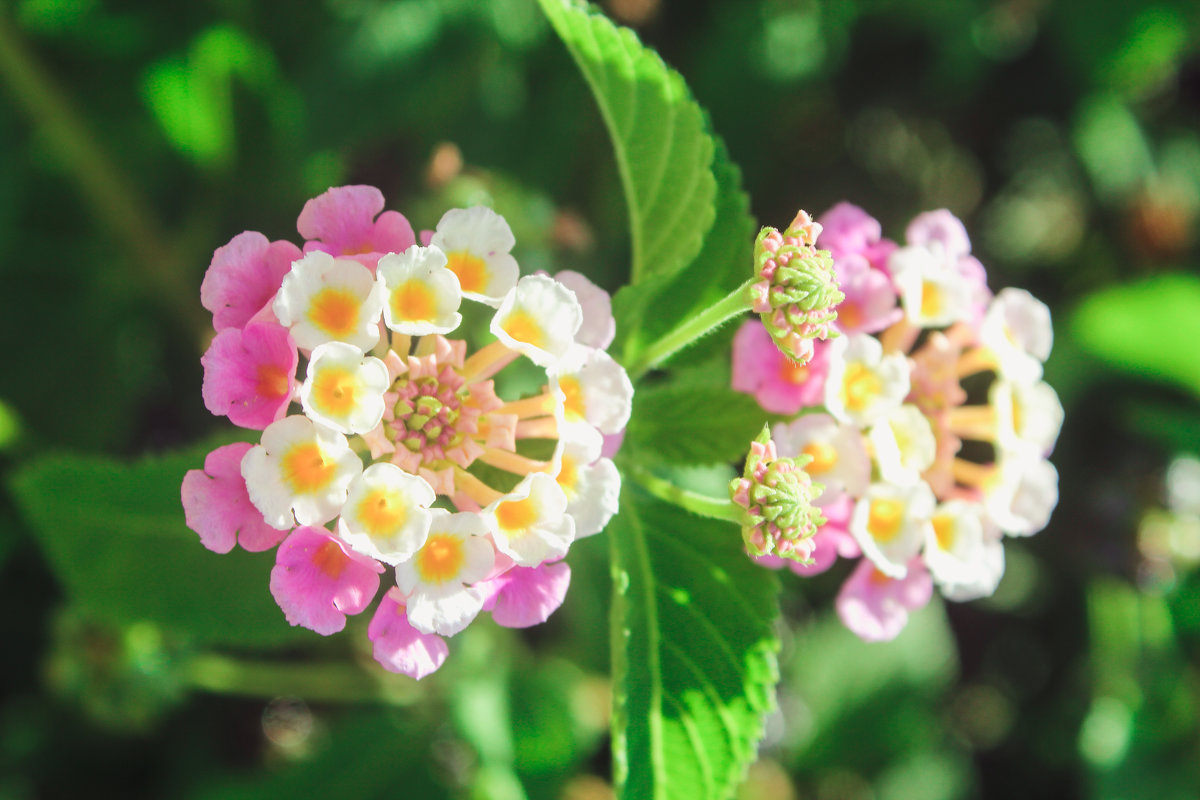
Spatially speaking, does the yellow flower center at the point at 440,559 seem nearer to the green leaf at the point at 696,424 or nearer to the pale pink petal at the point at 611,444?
the pale pink petal at the point at 611,444

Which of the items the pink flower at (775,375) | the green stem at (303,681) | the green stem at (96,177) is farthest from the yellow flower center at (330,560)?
the green stem at (96,177)

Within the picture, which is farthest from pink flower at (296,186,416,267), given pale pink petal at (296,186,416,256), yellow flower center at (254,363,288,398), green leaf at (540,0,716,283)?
green leaf at (540,0,716,283)

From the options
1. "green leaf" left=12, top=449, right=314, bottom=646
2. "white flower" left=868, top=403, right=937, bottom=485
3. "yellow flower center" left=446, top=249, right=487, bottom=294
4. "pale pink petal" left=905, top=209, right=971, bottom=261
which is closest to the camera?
"yellow flower center" left=446, top=249, right=487, bottom=294

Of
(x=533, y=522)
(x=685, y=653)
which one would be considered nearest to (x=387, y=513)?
(x=533, y=522)

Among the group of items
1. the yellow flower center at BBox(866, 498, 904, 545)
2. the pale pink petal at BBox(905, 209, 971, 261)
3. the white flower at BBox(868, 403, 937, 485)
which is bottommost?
the yellow flower center at BBox(866, 498, 904, 545)

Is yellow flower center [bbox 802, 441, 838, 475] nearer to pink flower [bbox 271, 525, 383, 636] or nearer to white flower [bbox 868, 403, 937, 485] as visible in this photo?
white flower [bbox 868, 403, 937, 485]

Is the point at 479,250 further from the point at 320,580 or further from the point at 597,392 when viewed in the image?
the point at 320,580

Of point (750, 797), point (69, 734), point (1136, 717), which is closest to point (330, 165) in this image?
point (69, 734)
